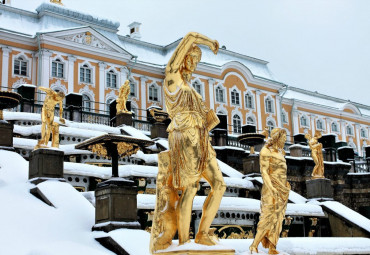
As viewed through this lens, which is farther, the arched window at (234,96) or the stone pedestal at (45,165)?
the arched window at (234,96)

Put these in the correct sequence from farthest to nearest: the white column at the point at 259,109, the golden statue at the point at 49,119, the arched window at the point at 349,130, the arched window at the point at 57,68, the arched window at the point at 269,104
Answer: the arched window at the point at 349,130 < the arched window at the point at 269,104 < the white column at the point at 259,109 < the arched window at the point at 57,68 < the golden statue at the point at 49,119

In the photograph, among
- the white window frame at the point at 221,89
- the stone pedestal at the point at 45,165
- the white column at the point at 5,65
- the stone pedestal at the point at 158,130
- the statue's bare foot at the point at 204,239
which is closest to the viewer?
the statue's bare foot at the point at 204,239

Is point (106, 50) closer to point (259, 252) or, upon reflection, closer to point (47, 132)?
point (47, 132)

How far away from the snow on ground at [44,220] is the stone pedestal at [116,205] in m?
0.28

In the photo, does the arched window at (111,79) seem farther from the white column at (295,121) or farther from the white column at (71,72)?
Answer: the white column at (295,121)

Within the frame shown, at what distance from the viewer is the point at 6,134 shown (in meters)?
13.8

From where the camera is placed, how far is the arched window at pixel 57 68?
123 ft

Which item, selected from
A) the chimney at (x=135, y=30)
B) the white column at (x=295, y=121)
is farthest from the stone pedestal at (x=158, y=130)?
the white column at (x=295, y=121)

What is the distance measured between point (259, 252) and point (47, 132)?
7.24 meters

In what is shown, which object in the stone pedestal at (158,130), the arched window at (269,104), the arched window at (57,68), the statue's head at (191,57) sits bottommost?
the statue's head at (191,57)

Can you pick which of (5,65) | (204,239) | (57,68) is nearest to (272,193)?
(204,239)

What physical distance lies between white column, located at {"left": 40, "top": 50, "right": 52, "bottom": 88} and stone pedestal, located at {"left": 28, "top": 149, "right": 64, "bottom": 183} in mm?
26001

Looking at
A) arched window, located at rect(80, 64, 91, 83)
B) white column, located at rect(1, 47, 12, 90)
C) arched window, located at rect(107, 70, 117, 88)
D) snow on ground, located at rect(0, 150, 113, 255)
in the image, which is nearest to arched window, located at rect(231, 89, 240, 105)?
arched window, located at rect(107, 70, 117, 88)

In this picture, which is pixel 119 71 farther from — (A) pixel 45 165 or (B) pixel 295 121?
(A) pixel 45 165
